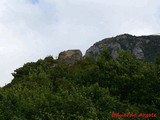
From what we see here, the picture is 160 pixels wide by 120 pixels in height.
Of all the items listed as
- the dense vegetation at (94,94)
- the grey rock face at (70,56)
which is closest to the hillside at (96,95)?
the dense vegetation at (94,94)

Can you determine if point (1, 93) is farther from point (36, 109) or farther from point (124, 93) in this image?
point (124, 93)

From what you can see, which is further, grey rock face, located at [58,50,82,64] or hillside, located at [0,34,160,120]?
grey rock face, located at [58,50,82,64]

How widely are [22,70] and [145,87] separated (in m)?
33.6

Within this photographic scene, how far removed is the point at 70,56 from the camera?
2741 inches

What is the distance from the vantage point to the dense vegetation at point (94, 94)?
30.7m

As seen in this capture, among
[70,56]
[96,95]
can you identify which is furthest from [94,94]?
[70,56]

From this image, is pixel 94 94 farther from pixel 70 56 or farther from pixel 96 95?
pixel 70 56

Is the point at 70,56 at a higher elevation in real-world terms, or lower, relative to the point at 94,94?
higher

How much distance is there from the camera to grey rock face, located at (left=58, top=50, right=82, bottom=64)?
68.5m

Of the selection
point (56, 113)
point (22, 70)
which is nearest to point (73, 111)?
point (56, 113)

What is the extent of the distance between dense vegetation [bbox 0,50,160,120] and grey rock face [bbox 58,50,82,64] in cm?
2344

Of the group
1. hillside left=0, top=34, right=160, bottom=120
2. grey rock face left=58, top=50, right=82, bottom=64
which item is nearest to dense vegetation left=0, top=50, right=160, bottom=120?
hillside left=0, top=34, right=160, bottom=120

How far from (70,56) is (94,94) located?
120ft

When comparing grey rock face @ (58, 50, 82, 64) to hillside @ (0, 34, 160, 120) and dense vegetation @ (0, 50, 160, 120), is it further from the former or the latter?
dense vegetation @ (0, 50, 160, 120)
